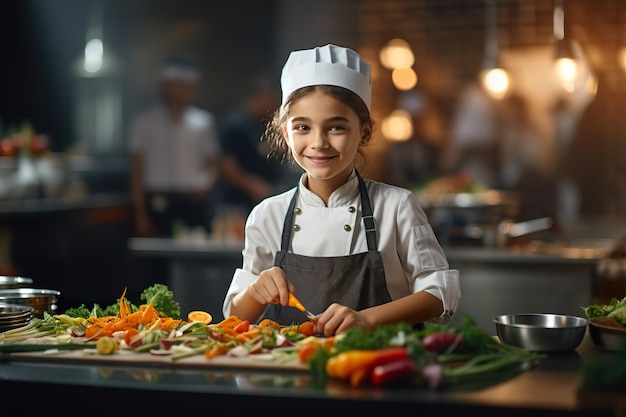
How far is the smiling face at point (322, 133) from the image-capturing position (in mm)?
2459

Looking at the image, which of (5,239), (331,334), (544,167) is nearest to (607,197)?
(544,167)

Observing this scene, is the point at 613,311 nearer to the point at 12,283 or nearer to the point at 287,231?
the point at 287,231

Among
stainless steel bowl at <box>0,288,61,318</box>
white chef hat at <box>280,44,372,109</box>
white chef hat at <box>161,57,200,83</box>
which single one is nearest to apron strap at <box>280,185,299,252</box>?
white chef hat at <box>280,44,372,109</box>

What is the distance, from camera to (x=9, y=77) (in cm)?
963

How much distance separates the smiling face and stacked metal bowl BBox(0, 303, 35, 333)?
2.77 ft

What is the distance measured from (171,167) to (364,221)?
19.3 ft

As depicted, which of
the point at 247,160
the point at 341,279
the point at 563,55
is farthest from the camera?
the point at 247,160

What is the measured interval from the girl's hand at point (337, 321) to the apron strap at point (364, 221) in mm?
475

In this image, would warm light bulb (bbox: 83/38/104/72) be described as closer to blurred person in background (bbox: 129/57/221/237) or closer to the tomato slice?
blurred person in background (bbox: 129/57/221/237)

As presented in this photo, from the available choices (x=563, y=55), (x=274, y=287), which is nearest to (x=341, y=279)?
(x=274, y=287)

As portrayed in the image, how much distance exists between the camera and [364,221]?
2650mm

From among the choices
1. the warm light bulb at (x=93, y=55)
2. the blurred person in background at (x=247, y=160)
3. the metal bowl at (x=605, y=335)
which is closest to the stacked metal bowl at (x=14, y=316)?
the metal bowl at (x=605, y=335)

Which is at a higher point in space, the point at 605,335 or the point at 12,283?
the point at 12,283

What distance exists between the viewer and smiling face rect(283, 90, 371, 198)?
8.07 ft
